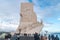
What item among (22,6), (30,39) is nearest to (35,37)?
(30,39)

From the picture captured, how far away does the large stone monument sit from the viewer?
7.87 meters

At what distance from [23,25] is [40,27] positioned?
1003 millimetres

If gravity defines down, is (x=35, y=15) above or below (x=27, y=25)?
above

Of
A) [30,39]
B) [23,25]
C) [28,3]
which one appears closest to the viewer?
[30,39]

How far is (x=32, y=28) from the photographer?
818cm

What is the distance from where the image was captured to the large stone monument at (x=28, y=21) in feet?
25.8

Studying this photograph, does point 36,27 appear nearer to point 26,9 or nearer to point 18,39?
point 26,9

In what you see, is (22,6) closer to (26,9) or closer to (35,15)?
(26,9)

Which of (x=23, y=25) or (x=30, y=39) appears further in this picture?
(x=23, y=25)

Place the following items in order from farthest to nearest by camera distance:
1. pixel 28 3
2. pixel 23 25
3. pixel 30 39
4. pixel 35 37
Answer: pixel 23 25 → pixel 28 3 → pixel 35 37 → pixel 30 39

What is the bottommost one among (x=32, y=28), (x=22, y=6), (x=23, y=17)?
(x=32, y=28)

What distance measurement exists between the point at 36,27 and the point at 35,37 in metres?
3.84

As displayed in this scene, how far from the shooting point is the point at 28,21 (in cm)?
814

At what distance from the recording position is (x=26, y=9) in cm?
793
